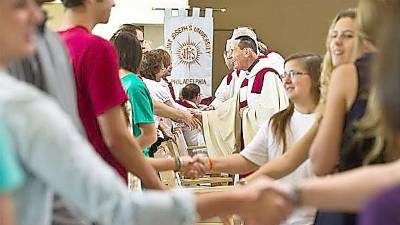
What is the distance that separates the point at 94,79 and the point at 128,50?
4.50ft

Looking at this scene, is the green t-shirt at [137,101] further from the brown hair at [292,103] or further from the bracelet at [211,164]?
the brown hair at [292,103]

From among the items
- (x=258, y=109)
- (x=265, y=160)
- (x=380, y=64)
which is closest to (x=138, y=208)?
(x=380, y=64)

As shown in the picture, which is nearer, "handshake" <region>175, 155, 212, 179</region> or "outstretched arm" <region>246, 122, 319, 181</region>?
"outstretched arm" <region>246, 122, 319, 181</region>

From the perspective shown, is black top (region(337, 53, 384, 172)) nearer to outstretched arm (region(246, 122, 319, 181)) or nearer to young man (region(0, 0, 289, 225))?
outstretched arm (region(246, 122, 319, 181))

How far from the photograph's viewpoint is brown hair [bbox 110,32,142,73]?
356 cm

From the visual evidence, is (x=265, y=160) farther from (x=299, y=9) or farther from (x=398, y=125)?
(x=299, y=9)

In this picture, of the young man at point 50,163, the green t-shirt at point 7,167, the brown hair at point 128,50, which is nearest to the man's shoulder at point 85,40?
the young man at point 50,163

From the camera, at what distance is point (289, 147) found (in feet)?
8.86

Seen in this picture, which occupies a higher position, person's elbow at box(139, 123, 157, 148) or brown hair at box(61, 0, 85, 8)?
brown hair at box(61, 0, 85, 8)

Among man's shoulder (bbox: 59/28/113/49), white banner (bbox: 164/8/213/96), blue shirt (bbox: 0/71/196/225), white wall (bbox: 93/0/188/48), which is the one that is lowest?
white banner (bbox: 164/8/213/96)

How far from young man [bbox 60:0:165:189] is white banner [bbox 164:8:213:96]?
5.25 meters

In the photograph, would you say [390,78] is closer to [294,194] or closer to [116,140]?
[294,194]

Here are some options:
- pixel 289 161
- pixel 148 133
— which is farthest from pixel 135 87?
pixel 289 161

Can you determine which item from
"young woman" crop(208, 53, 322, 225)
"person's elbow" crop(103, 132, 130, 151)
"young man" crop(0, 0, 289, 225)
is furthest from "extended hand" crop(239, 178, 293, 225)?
"young woman" crop(208, 53, 322, 225)
